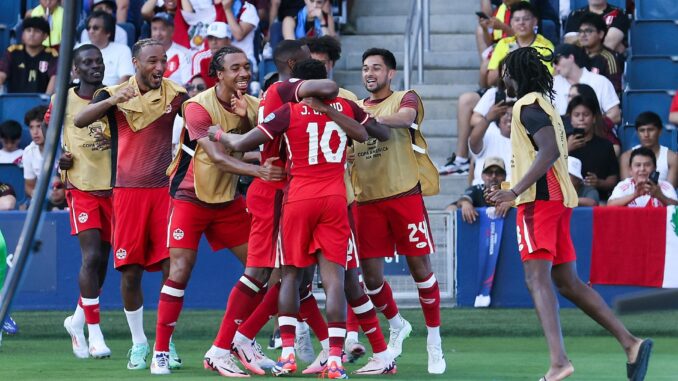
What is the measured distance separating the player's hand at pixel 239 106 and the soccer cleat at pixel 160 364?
181 centimetres

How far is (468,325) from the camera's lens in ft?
41.7

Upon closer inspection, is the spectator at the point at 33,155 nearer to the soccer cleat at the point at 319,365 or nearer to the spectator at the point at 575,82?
the spectator at the point at 575,82

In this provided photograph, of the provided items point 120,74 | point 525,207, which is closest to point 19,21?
point 120,74

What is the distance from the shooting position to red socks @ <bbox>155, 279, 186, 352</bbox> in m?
9.29

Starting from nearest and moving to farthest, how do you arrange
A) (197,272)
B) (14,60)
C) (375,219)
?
(375,219) → (197,272) → (14,60)

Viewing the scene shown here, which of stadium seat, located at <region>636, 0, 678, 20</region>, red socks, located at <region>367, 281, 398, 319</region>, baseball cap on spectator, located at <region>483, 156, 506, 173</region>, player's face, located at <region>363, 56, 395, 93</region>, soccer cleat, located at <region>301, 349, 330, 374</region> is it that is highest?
stadium seat, located at <region>636, 0, 678, 20</region>

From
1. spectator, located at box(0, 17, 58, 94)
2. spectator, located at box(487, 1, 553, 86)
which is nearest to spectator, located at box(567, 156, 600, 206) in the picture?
spectator, located at box(487, 1, 553, 86)

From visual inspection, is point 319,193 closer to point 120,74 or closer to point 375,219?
point 375,219

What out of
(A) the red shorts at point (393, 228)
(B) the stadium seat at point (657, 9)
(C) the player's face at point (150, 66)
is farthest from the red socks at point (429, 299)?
(B) the stadium seat at point (657, 9)

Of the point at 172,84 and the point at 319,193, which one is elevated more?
the point at 172,84

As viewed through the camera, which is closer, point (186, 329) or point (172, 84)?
point (172, 84)

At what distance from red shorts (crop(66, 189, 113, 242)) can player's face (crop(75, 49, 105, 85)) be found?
3.07ft

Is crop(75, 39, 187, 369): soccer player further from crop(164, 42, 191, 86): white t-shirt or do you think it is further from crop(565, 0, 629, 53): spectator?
crop(565, 0, 629, 53): spectator

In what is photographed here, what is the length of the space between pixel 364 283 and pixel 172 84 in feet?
7.03
